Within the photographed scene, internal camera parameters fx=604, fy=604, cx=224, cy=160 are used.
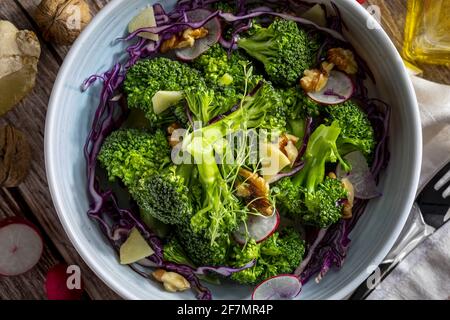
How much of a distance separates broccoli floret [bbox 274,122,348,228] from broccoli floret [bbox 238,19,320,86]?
0.64 ft

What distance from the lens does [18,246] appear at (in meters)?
2.06

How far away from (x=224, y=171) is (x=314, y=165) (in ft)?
0.99

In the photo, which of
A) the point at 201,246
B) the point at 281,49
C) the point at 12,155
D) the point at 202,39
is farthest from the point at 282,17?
the point at 12,155

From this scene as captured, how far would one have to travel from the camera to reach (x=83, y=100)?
184 cm

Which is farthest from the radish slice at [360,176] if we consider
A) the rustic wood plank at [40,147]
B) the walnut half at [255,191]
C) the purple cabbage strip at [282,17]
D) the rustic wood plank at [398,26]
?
the rustic wood plank at [40,147]

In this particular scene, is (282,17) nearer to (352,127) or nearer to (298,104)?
(298,104)

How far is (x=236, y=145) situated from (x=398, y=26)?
84 cm

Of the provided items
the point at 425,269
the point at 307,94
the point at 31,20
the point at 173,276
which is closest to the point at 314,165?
the point at 307,94

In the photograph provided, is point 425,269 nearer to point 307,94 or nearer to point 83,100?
point 307,94

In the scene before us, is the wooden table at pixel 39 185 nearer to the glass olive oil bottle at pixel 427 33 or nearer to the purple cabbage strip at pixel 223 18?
the glass olive oil bottle at pixel 427 33

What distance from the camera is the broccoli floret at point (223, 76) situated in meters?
1.75

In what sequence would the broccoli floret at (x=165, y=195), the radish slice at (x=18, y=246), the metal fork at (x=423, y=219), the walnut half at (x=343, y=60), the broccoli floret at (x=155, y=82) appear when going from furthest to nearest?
the metal fork at (x=423, y=219), the radish slice at (x=18, y=246), the walnut half at (x=343, y=60), the broccoli floret at (x=155, y=82), the broccoli floret at (x=165, y=195)

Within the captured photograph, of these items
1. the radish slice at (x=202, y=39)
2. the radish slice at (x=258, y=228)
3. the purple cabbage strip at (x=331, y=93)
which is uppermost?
the radish slice at (x=202, y=39)

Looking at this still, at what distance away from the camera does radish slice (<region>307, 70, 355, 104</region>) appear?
1844 millimetres
